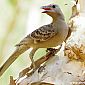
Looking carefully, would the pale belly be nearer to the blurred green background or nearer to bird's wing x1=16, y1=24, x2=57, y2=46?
bird's wing x1=16, y1=24, x2=57, y2=46

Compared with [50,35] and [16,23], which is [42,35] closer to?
[50,35]

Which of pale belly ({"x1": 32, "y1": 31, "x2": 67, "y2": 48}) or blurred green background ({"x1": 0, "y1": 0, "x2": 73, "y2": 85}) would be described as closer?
pale belly ({"x1": 32, "y1": 31, "x2": 67, "y2": 48})

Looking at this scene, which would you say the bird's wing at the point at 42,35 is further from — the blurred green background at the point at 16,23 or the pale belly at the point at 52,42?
the blurred green background at the point at 16,23

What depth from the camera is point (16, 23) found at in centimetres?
178

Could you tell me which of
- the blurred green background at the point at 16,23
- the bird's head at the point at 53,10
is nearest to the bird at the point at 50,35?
the bird's head at the point at 53,10

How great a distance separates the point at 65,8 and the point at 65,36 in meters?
0.43

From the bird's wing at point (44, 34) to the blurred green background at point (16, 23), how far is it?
0.39 meters

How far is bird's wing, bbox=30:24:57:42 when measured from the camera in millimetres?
1301

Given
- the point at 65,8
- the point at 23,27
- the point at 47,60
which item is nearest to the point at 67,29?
the point at 47,60

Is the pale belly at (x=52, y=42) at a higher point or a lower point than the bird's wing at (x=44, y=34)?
lower

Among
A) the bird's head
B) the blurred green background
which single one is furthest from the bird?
the blurred green background

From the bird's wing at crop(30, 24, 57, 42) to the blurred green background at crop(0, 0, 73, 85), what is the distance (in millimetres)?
391

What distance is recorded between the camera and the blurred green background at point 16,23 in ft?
5.65

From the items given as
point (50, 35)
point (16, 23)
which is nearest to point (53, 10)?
point (50, 35)
